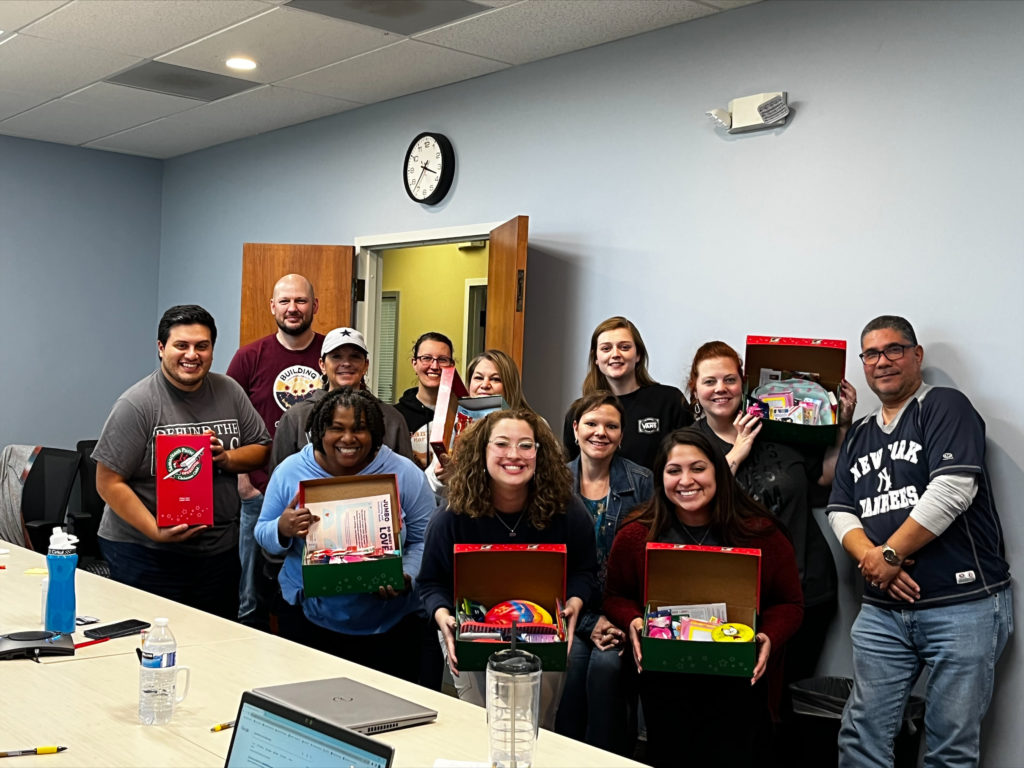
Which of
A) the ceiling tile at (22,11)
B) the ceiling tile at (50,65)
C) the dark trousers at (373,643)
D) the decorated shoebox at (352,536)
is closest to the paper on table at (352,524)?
the decorated shoebox at (352,536)

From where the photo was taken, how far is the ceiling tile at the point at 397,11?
4.02 meters

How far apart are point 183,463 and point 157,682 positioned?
134 cm

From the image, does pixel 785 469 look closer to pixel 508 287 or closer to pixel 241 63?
pixel 508 287

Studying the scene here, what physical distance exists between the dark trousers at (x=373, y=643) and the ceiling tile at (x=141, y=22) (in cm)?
240

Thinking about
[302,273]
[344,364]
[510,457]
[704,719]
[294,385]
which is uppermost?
[302,273]

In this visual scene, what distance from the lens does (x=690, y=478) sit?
293cm

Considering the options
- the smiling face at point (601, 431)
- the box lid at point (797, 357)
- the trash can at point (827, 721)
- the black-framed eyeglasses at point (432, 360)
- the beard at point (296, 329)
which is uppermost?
the beard at point (296, 329)

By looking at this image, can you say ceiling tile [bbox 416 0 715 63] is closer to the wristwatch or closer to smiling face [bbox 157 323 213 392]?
smiling face [bbox 157 323 213 392]

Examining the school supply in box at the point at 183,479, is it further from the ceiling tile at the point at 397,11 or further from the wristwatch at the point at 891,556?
the wristwatch at the point at 891,556

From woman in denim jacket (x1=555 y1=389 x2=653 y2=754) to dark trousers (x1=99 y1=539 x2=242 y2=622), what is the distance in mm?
1142

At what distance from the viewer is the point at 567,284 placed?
15.4 feet

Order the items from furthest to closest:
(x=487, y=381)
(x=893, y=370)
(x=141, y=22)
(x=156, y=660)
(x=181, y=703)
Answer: (x=141, y=22) → (x=487, y=381) → (x=893, y=370) → (x=181, y=703) → (x=156, y=660)

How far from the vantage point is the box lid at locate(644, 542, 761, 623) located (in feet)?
8.98

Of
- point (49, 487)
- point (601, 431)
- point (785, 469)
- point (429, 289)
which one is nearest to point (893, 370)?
point (785, 469)
